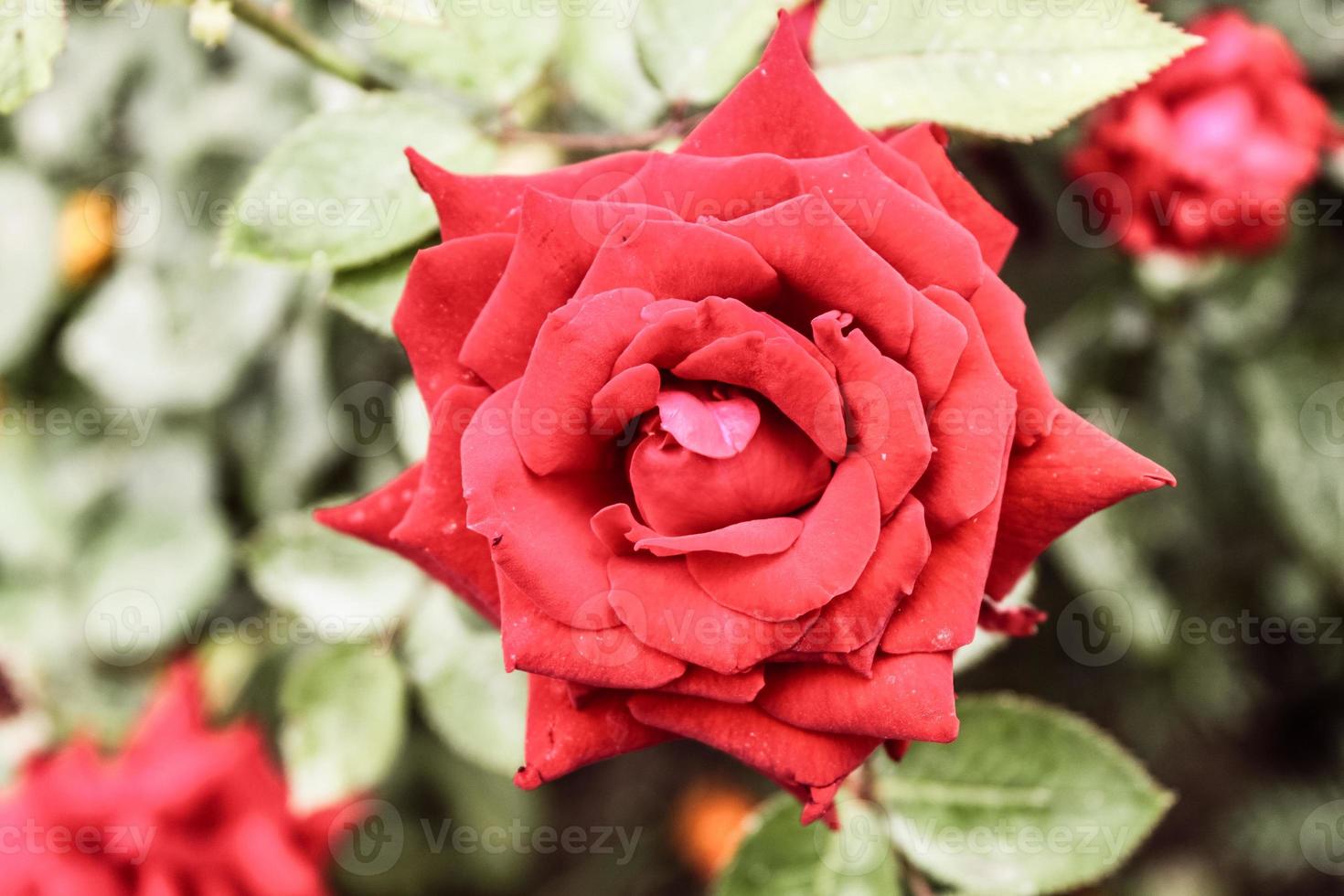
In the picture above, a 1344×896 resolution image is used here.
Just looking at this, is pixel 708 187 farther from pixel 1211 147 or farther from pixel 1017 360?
pixel 1211 147

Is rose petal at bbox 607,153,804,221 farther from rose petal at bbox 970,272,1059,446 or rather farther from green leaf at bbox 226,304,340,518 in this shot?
green leaf at bbox 226,304,340,518

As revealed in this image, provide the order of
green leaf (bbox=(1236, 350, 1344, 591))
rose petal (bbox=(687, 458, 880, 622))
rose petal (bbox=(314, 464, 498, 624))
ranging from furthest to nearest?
green leaf (bbox=(1236, 350, 1344, 591)) < rose petal (bbox=(314, 464, 498, 624)) < rose petal (bbox=(687, 458, 880, 622))

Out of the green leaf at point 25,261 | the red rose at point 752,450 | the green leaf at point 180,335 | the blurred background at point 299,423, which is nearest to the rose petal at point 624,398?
the red rose at point 752,450

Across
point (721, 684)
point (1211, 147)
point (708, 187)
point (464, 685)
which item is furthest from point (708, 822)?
point (708, 187)

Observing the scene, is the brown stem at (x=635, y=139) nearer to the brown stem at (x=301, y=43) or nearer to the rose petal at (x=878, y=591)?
Result: the brown stem at (x=301, y=43)

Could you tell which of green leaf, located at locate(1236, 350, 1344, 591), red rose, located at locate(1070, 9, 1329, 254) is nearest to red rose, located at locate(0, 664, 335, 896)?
red rose, located at locate(1070, 9, 1329, 254)

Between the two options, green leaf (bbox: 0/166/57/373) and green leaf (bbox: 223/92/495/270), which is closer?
green leaf (bbox: 223/92/495/270)

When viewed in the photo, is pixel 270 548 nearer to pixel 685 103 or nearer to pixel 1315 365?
pixel 685 103
